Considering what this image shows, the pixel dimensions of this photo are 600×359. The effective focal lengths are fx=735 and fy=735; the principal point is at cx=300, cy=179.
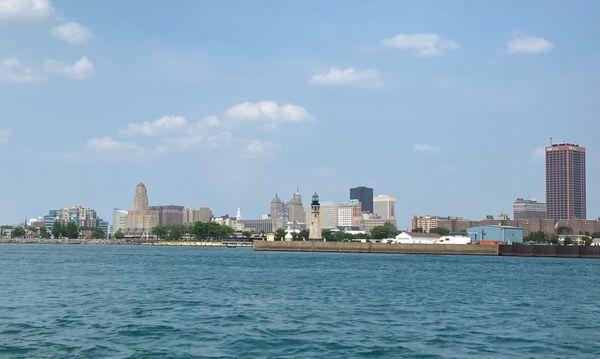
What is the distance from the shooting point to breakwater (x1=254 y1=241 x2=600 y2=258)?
156663mm

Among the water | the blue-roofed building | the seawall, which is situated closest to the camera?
the water

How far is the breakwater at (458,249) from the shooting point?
15666 centimetres

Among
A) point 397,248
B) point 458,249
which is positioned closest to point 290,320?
point 458,249

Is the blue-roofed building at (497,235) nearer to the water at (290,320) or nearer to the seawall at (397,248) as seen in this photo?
the seawall at (397,248)

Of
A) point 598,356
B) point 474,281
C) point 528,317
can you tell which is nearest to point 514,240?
point 474,281

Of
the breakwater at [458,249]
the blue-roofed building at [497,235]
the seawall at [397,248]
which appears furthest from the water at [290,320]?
the blue-roofed building at [497,235]

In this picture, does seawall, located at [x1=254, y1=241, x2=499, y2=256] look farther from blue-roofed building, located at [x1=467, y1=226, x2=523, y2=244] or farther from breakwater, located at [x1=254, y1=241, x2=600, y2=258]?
blue-roofed building, located at [x1=467, y1=226, x2=523, y2=244]

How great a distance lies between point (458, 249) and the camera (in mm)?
172875

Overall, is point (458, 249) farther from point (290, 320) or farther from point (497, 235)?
point (290, 320)

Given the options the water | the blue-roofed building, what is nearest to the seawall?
the blue-roofed building

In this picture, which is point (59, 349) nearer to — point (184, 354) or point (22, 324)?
point (184, 354)

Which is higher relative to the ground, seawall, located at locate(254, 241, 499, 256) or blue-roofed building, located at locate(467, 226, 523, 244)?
blue-roofed building, located at locate(467, 226, 523, 244)

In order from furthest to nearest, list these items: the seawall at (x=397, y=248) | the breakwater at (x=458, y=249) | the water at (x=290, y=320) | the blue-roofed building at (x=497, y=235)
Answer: the blue-roofed building at (x=497, y=235) < the seawall at (x=397, y=248) < the breakwater at (x=458, y=249) < the water at (x=290, y=320)

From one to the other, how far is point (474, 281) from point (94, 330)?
4569cm
